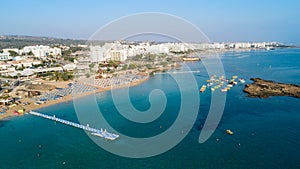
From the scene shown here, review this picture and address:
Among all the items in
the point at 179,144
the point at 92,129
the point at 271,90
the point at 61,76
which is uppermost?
the point at 61,76

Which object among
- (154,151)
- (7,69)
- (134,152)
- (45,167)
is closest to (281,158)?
(154,151)

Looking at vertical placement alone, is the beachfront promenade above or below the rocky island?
below

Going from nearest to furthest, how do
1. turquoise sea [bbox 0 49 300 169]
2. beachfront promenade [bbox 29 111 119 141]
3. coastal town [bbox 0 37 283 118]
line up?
1. turquoise sea [bbox 0 49 300 169]
2. beachfront promenade [bbox 29 111 119 141]
3. coastal town [bbox 0 37 283 118]

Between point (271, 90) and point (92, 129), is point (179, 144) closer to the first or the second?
point (92, 129)

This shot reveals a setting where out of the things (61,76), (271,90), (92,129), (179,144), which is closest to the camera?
(179,144)

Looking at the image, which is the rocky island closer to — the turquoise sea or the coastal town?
the turquoise sea

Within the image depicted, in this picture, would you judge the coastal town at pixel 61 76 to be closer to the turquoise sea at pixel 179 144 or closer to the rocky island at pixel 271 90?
the turquoise sea at pixel 179 144

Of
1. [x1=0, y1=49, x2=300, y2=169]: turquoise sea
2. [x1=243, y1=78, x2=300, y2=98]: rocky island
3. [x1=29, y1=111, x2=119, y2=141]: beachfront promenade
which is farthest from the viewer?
[x1=243, y1=78, x2=300, y2=98]: rocky island

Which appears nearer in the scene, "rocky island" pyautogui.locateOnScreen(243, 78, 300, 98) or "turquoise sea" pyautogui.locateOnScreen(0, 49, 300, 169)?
"turquoise sea" pyautogui.locateOnScreen(0, 49, 300, 169)

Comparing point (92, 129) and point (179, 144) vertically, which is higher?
point (92, 129)

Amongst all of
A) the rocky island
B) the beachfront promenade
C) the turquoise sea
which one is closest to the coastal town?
the beachfront promenade

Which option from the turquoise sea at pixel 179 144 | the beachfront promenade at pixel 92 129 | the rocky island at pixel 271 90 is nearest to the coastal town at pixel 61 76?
the beachfront promenade at pixel 92 129

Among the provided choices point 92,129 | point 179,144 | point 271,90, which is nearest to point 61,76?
point 92,129
